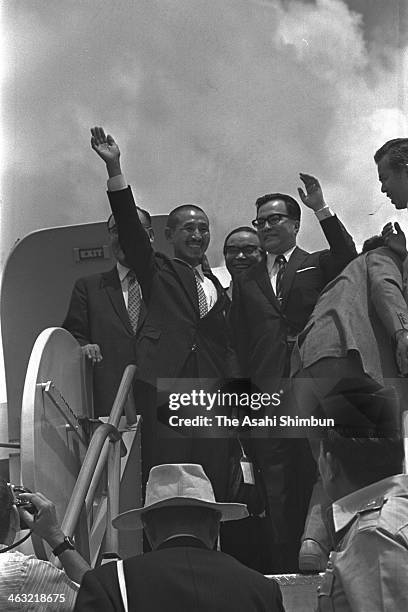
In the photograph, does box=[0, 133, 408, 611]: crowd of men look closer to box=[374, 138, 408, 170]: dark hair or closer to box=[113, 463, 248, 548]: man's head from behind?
box=[374, 138, 408, 170]: dark hair

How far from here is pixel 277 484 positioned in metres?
3.13

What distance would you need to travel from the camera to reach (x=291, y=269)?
326 centimetres

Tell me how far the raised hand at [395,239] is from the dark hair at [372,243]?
0.05 feet

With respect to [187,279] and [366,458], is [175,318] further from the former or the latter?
[366,458]

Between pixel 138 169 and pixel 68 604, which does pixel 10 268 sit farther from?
pixel 68 604

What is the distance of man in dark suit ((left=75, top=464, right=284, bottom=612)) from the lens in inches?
90.0

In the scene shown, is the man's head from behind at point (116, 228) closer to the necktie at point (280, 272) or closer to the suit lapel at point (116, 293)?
the suit lapel at point (116, 293)

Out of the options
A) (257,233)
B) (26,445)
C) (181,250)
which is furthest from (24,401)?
(257,233)

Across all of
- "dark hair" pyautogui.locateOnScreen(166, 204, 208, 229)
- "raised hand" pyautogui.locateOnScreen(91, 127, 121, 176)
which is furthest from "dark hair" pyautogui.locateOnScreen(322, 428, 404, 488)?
"raised hand" pyautogui.locateOnScreen(91, 127, 121, 176)

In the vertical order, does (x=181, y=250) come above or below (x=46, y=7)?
below

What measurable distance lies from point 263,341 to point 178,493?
0.70 meters

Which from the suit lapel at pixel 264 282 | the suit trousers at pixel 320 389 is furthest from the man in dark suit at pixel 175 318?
the suit trousers at pixel 320 389

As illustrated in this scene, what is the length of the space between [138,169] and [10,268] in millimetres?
462

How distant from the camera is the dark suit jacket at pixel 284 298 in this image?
320 centimetres
